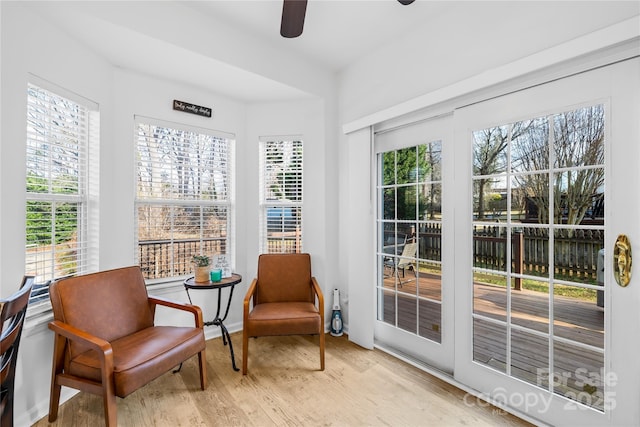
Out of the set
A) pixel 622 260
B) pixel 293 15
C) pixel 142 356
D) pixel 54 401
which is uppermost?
pixel 293 15

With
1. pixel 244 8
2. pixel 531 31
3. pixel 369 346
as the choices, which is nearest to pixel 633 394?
pixel 369 346

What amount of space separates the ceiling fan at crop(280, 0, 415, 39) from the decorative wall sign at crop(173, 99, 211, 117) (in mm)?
1339

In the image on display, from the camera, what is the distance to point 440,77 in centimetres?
229

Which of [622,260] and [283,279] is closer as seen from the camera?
[622,260]

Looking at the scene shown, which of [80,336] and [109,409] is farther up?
[80,336]

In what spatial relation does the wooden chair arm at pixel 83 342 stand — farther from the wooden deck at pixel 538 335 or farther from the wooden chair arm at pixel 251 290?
the wooden deck at pixel 538 335

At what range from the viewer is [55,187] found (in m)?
2.11

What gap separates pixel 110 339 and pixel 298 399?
1338 millimetres

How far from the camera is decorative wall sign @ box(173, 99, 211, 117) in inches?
111

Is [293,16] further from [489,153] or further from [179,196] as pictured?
[179,196]

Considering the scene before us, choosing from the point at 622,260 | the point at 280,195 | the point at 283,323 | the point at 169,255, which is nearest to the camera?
the point at 622,260

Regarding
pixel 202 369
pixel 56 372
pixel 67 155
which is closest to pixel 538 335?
pixel 202 369

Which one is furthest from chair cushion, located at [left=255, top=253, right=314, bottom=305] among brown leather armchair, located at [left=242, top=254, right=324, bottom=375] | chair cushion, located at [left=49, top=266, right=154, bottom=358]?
chair cushion, located at [left=49, top=266, right=154, bottom=358]

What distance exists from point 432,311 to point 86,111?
3212mm
